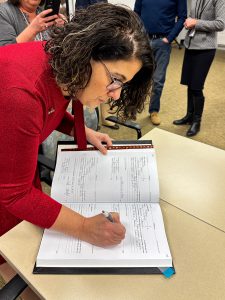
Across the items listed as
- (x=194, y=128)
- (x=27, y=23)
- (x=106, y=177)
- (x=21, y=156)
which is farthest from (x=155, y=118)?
(x=21, y=156)

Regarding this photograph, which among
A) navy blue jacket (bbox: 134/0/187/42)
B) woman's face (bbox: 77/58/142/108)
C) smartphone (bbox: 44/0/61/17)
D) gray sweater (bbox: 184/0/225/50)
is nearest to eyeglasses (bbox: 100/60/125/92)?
woman's face (bbox: 77/58/142/108)

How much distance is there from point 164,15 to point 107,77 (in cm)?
218

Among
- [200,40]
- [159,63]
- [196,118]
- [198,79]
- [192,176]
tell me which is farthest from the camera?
[159,63]

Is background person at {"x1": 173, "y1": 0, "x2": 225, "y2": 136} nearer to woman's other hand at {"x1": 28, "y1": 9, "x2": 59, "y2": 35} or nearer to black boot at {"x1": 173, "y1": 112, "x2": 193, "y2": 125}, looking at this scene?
black boot at {"x1": 173, "y1": 112, "x2": 193, "y2": 125}

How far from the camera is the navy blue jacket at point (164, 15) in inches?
101

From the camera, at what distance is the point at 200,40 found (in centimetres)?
230

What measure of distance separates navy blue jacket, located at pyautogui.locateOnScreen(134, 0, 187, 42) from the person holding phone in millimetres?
1208

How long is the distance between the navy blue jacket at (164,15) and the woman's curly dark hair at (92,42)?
2.06 meters

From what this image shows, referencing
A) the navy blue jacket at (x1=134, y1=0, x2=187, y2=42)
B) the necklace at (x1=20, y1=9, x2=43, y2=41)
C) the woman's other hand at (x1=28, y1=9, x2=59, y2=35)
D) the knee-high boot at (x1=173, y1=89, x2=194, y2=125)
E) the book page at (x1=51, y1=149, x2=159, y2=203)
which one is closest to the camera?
the book page at (x1=51, y1=149, x2=159, y2=203)

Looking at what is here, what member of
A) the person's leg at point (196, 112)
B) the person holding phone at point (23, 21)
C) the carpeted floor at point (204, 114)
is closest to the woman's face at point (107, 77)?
the person holding phone at point (23, 21)

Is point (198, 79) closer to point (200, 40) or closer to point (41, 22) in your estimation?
point (200, 40)

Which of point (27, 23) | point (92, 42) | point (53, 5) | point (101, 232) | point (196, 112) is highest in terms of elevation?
point (92, 42)

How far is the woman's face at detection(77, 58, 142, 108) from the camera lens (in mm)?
723

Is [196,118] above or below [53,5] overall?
below
